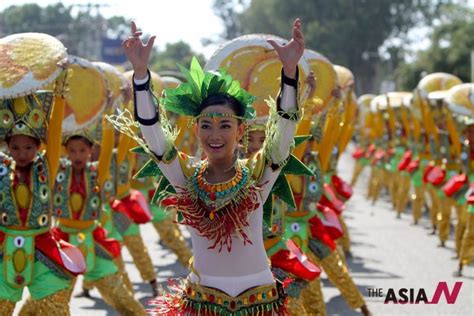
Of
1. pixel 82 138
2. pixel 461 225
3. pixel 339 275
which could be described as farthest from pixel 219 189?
pixel 461 225

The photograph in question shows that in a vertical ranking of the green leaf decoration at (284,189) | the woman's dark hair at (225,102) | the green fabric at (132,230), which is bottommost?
the green fabric at (132,230)

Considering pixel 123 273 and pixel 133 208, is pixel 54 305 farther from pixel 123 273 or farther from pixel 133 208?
pixel 133 208

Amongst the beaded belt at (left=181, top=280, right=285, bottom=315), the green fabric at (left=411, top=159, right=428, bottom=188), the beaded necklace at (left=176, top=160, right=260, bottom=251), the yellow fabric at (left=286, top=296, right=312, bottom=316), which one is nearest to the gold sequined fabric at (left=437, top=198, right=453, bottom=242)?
the green fabric at (left=411, top=159, right=428, bottom=188)

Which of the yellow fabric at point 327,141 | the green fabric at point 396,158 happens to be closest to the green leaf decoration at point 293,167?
the yellow fabric at point 327,141

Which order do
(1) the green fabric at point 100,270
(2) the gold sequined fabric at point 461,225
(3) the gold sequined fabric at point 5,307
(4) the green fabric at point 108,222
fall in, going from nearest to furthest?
1. (3) the gold sequined fabric at point 5,307
2. (1) the green fabric at point 100,270
3. (4) the green fabric at point 108,222
4. (2) the gold sequined fabric at point 461,225

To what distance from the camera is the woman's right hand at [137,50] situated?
3.97 meters

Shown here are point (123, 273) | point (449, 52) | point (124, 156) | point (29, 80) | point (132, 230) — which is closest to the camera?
point (29, 80)

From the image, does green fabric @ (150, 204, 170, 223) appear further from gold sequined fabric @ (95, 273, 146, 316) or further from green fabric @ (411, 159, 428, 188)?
green fabric @ (411, 159, 428, 188)

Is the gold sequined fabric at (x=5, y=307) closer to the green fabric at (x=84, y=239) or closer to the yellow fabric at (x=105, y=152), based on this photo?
the green fabric at (x=84, y=239)

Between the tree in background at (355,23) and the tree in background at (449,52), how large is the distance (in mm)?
7065

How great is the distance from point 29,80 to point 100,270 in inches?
82.0

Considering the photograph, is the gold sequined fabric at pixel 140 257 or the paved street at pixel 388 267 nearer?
the paved street at pixel 388 267

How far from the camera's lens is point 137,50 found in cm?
398

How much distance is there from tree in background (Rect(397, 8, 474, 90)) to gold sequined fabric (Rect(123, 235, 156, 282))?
Answer: 99.4ft
